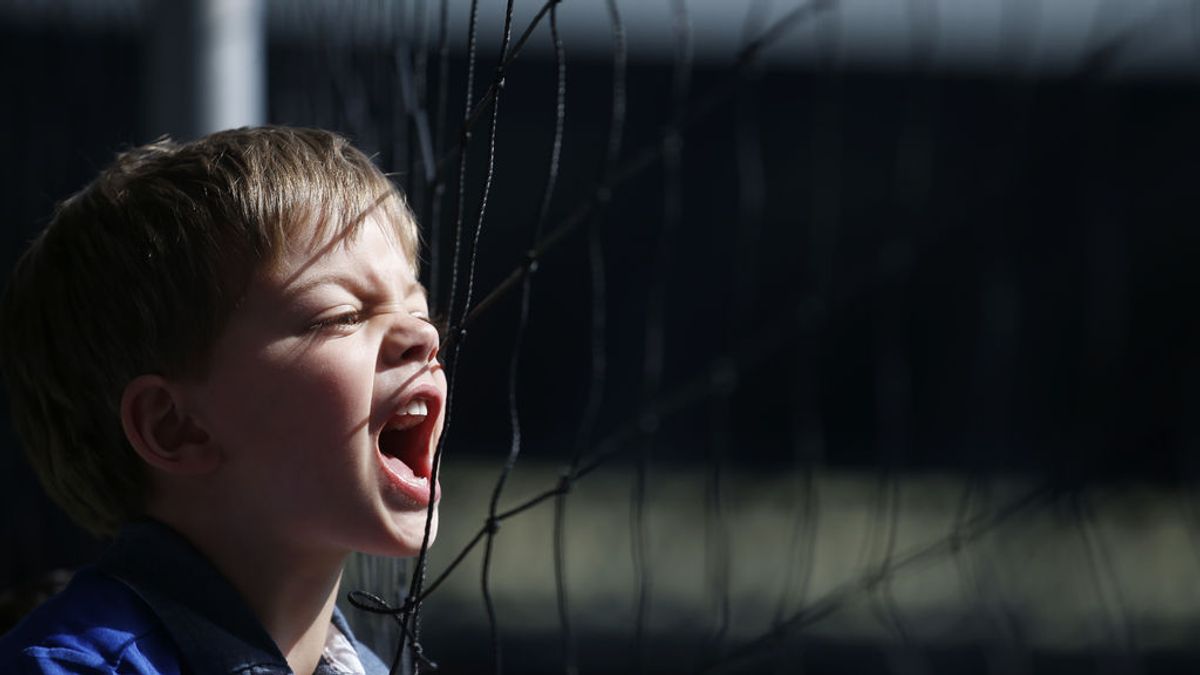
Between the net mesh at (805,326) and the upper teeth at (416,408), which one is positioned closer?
the upper teeth at (416,408)

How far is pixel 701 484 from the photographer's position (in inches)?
192

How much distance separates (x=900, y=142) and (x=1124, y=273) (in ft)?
3.25

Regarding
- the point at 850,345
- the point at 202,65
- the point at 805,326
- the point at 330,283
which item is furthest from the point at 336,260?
the point at 850,345

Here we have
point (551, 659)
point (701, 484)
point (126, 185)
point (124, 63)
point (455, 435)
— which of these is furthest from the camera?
point (701, 484)

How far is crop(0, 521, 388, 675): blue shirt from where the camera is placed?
26.6 inches

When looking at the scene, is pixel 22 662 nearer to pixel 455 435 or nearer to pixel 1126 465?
pixel 455 435

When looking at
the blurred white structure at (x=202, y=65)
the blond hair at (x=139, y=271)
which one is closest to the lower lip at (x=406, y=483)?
the blond hair at (x=139, y=271)

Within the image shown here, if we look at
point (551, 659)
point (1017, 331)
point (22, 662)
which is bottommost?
point (551, 659)

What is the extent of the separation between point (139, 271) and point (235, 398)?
85 mm

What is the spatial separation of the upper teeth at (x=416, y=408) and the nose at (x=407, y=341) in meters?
0.02

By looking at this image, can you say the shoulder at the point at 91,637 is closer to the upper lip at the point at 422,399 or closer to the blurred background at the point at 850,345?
the upper lip at the point at 422,399

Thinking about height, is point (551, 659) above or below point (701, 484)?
below

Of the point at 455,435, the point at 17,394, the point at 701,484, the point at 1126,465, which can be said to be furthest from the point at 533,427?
the point at 17,394

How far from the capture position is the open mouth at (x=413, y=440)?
0.75 metres
